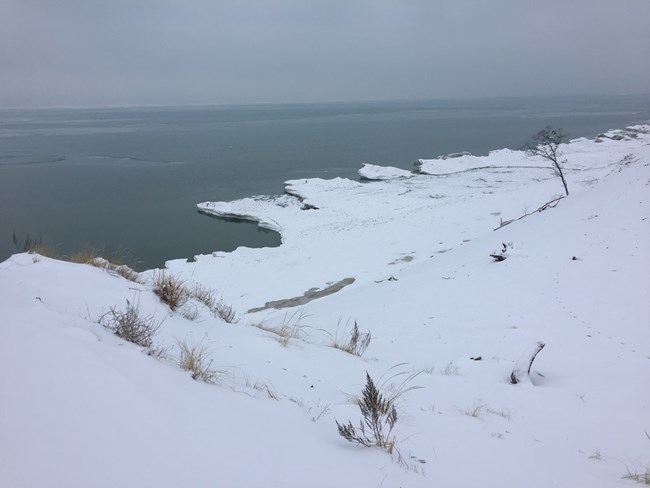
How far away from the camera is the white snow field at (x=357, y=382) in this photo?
1803 mm

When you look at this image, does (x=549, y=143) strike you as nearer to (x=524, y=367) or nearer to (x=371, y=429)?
(x=524, y=367)

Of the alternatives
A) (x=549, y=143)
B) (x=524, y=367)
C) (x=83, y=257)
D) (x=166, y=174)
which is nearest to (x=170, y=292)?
(x=83, y=257)

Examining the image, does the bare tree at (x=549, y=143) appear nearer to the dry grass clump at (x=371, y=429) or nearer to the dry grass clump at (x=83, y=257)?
the dry grass clump at (x=83, y=257)

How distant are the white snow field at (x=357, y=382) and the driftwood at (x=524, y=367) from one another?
9 cm

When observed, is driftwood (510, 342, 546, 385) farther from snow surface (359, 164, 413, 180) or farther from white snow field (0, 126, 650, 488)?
snow surface (359, 164, 413, 180)

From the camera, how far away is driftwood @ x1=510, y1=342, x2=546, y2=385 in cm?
478

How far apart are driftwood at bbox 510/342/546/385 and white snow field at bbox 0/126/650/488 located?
0.09 m

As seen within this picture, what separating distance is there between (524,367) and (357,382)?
2.26 metres

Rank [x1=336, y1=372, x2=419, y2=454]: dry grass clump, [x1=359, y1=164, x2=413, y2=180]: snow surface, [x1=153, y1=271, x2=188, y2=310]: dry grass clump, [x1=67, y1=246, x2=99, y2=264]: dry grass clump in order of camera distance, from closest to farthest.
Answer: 1. [x1=336, y1=372, x2=419, y2=454]: dry grass clump
2. [x1=153, y1=271, x2=188, y2=310]: dry grass clump
3. [x1=67, y1=246, x2=99, y2=264]: dry grass clump
4. [x1=359, y1=164, x2=413, y2=180]: snow surface

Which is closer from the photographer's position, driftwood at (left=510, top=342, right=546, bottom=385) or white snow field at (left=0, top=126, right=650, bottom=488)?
white snow field at (left=0, top=126, right=650, bottom=488)

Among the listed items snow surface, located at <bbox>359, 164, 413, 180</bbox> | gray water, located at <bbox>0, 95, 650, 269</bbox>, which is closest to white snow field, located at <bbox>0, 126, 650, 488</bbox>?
gray water, located at <bbox>0, 95, 650, 269</bbox>

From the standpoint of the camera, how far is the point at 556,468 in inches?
105

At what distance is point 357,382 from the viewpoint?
3891 mm

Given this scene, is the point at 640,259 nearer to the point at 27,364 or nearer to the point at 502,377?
the point at 502,377
